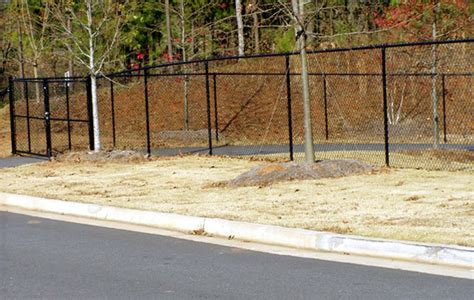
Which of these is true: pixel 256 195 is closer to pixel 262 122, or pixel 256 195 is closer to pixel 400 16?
→ pixel 400 16

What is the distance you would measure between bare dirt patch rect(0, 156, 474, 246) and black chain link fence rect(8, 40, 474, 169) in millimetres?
6079

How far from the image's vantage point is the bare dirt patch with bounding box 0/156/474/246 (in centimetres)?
1003

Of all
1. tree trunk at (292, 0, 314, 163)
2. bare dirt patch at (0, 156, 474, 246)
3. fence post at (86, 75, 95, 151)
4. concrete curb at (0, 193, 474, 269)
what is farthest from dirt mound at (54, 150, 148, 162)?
concrete curb at (0, 193, 474, 269)

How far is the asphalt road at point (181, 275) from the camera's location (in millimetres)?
7398

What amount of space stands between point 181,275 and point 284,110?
2494 cm

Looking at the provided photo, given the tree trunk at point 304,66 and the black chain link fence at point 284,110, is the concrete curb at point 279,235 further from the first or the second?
the black chain link fence at point 284,110

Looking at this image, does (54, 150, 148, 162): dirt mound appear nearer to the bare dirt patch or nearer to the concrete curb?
the bare dirt patch

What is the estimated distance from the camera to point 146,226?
38.4 feet

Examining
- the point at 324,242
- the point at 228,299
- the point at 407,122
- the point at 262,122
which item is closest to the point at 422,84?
the point at 407,122

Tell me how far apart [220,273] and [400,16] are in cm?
1659

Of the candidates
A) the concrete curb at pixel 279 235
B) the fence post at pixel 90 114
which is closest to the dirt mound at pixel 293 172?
the concrete curb at pixel 279 235

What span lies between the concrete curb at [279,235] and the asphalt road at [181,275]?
47 centimetres

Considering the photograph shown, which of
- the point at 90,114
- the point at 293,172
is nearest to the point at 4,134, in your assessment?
the point at 90,114

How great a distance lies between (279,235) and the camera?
9867 millimetres
